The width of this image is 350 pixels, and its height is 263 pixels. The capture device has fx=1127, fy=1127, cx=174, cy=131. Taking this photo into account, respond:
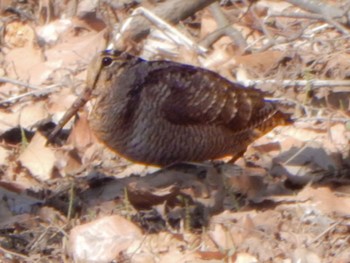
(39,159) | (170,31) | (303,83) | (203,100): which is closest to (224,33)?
(170,31)

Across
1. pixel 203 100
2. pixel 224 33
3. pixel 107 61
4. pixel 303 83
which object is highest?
pixel 107 61

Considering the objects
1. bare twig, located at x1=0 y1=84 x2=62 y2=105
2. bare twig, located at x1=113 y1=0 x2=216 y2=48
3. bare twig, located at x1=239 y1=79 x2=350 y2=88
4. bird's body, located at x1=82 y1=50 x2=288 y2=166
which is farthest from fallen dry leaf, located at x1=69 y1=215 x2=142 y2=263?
bare twig, located at x1=113 y1=0 x2=216 y2=48

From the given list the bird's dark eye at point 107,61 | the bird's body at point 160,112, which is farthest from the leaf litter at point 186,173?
the bird's dark eye at point 107,61

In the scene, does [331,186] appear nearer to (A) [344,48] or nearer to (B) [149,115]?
(B) [149,115]

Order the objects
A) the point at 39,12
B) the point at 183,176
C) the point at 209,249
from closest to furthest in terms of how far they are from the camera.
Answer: the point at 209,249, the point at 183,176, the point at 39,12

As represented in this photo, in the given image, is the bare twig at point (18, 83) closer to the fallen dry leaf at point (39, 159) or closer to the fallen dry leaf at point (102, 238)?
the fallen dry leaf at point (39, 159)

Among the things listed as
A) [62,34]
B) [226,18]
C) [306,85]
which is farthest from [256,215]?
[62,34]

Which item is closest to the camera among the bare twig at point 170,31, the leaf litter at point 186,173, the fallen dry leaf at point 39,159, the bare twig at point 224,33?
the leaf litter at point 186,173

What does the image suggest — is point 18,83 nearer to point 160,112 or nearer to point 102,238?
point 160,112
